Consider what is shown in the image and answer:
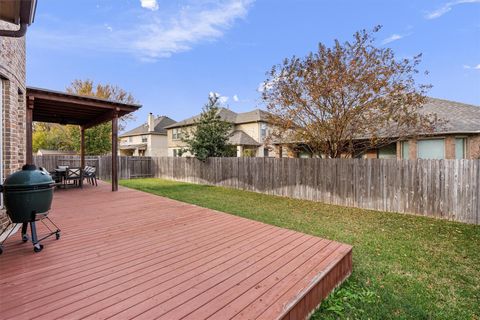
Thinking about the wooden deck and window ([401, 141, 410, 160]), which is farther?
window ([401, 141, 410, 160])

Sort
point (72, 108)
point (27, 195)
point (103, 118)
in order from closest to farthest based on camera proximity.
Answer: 1. point (27, 195)
2. point (72, 108)
3. point (103, 118)

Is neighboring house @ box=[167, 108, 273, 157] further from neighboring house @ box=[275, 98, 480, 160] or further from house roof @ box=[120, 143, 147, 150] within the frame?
neighboring house @ box=[275, 98, 480, 160]

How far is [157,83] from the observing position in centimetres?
2275

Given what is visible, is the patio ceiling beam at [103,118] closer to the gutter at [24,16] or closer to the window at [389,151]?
the gutter at [24,16]

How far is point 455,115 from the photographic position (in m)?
12.3

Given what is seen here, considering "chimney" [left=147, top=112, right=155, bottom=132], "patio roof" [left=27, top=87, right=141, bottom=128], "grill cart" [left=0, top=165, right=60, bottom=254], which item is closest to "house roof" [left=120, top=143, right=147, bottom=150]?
"chimney" [left=147, top=112, right=155, bottom=132]

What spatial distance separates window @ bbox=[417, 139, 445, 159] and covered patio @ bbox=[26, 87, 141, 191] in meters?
13.2

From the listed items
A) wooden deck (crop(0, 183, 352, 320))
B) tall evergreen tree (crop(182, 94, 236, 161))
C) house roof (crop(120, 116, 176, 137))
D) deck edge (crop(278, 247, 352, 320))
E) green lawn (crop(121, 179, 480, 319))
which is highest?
house roof (crop(120, 116, 176, 137))

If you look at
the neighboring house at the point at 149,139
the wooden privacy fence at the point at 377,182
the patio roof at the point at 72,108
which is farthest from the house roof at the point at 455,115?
the neighboring house at the point at 149,139

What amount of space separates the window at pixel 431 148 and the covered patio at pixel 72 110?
13.2 meters

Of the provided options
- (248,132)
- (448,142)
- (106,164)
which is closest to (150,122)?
(248,132)

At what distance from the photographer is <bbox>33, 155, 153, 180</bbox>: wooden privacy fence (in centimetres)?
1600

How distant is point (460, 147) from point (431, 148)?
1.08m

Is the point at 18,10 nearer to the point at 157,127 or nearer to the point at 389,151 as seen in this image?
the point at 389,151
